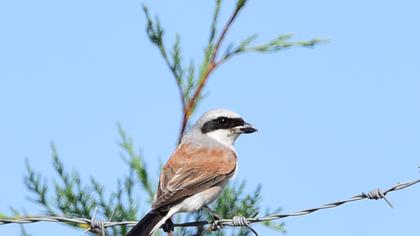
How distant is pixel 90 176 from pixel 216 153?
1.24 m

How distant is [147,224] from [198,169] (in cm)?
103

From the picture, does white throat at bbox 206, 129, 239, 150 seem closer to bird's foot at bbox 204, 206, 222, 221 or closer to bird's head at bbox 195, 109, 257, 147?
bird's head at bbox 195, 109, 257, 147

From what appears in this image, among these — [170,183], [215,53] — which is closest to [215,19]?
[215,53]

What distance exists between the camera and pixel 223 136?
5.11m

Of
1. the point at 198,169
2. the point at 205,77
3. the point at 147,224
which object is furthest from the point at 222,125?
the point at 147,224

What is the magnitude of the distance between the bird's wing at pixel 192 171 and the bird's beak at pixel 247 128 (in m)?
0.19

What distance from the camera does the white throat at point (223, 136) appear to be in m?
5.09

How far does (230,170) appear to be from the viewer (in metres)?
4.64

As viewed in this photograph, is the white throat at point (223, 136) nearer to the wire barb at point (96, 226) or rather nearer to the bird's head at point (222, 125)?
the bird's head at point (222, 125)

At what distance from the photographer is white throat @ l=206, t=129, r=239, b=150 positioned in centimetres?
509

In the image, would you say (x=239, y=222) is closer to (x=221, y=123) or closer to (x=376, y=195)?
(x=376, y=195)

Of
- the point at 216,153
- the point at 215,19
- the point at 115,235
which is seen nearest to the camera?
the point at 115,235

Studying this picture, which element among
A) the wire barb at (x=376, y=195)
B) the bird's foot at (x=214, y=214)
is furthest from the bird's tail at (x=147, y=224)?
the wire barb at (x=376, y=195)

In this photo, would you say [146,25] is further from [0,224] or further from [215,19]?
[0,224]
